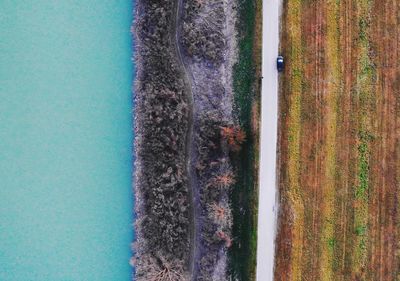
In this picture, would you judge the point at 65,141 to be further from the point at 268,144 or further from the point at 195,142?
the point at 268,144

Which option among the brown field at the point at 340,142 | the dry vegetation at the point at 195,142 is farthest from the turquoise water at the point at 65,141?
the brown field at the point at 340,142

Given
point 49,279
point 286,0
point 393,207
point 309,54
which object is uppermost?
point 286,0

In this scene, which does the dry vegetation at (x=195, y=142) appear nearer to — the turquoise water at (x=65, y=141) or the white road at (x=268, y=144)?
the white road at (x=268, y=144)

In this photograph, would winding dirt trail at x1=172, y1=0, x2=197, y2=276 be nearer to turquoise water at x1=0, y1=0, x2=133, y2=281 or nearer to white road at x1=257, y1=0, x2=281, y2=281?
turquoise water at x1=0, y1=0, x2=133, y2=281

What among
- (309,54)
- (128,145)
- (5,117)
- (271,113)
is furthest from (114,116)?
(309,54)

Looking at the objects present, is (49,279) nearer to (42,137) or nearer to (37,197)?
(37,197)

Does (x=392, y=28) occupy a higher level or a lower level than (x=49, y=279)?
higher
